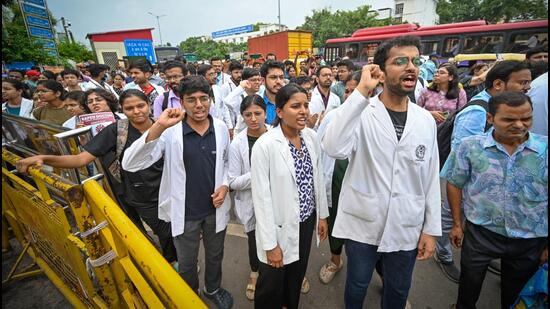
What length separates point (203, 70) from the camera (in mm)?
6215

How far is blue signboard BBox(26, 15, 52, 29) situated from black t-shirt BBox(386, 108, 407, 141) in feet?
59.2

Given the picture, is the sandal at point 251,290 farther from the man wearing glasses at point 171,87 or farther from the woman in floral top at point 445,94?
the woman in floral top at point 445,94

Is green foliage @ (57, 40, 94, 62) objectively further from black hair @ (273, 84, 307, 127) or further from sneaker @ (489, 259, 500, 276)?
sneaker @ (489, 259, 500, 276)

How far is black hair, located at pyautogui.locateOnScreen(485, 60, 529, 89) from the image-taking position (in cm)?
255

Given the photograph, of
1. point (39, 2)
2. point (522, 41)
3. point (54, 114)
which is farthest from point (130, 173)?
point (39, 2)

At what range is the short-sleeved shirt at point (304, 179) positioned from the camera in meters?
2.01

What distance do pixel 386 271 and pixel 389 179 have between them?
0.76 m

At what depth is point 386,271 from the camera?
2.05 metres

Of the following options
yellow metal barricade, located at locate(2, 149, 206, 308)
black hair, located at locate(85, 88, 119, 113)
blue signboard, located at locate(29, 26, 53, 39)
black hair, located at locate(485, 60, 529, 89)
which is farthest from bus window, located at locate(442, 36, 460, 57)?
blue signboard, located at locate(29, 26, 53, 39)

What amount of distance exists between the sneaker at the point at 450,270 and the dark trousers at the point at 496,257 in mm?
626

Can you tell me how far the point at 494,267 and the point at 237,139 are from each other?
294cm

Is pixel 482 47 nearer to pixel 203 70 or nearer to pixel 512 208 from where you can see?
pixel 203 70

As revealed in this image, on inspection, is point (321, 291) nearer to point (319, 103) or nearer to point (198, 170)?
point (198, 170)

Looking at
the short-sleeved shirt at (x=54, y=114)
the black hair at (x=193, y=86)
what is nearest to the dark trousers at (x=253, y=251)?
the black hair at (x=193, y=86)
